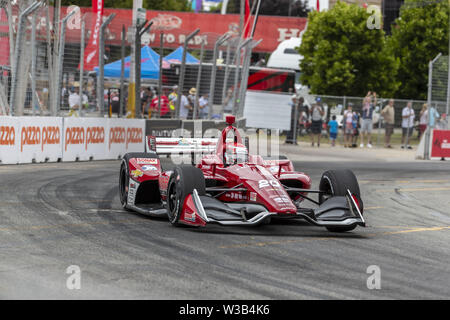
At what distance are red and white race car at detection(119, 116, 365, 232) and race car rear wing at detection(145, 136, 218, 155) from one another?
43 cm

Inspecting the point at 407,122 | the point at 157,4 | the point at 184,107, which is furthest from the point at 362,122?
the point at 157,4

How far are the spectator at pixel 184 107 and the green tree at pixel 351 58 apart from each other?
16.8m

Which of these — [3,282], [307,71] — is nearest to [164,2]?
[307,71]

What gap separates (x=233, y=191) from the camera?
10.1 m

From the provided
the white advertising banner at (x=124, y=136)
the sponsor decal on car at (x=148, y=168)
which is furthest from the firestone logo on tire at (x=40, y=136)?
the sponsor decal on car at (x=148, y=168)

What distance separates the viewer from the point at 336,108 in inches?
1325

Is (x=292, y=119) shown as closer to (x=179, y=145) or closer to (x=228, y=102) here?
(x=228, y=102)

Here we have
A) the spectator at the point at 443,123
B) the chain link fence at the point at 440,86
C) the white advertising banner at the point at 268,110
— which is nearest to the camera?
the chain link fence at the point at 440,86

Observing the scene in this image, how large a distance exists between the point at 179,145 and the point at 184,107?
11923 millimetres

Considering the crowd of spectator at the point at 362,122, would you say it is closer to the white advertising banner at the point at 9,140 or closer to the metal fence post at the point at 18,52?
the metal fence post at the point at 18,52

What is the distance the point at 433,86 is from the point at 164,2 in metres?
40.9

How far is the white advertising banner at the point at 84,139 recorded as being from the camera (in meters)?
19.3

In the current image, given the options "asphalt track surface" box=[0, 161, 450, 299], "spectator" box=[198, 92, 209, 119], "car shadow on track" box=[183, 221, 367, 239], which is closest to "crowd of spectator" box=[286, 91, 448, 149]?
"spectator" box=[198, 92, 209, 119]

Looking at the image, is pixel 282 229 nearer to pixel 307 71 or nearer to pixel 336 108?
pixel 336 108
